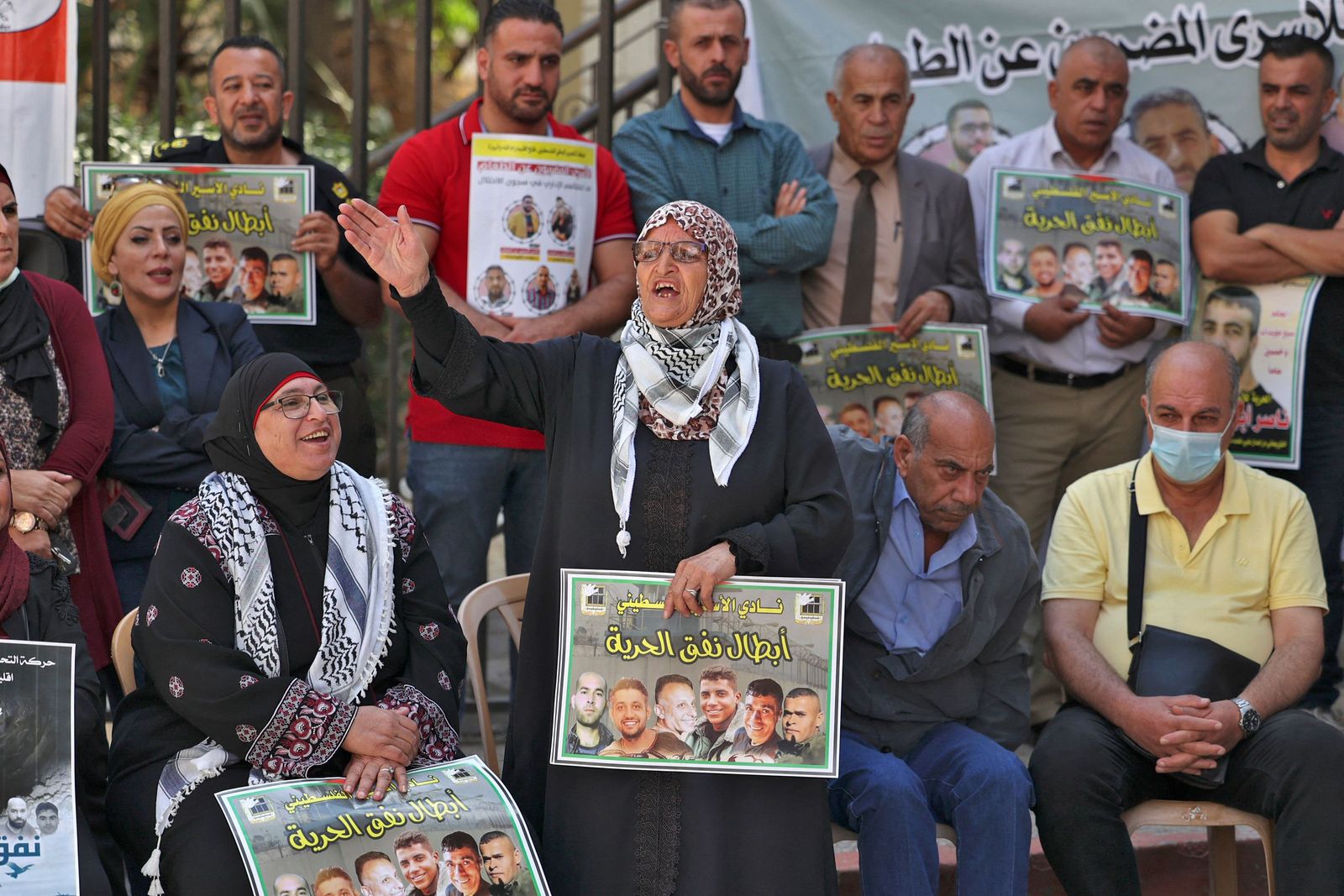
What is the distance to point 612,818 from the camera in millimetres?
3760

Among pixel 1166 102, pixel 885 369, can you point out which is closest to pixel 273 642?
pixel 885 369

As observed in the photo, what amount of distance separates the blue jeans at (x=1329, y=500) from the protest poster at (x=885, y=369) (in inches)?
47.6

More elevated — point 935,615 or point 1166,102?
point 1166,102

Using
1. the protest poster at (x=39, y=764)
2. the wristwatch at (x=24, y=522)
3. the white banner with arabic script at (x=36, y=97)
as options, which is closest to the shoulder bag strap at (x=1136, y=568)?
the protest poster at (x=39, y=764)

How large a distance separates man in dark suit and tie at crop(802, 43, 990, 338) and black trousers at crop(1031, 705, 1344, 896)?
5.73 feet

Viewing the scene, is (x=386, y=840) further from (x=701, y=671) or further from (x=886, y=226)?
(x=886, y=226)

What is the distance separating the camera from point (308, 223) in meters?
5.10

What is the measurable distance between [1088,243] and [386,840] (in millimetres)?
3217

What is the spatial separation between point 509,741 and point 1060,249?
106 inches

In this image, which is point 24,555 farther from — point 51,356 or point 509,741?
point 509,741

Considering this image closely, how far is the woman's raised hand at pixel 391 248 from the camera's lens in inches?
139

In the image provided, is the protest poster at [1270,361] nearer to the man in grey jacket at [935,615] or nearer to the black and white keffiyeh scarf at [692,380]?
the man in grey jacket at [935,615]

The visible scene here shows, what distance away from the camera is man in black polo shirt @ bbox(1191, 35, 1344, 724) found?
17.9 ft

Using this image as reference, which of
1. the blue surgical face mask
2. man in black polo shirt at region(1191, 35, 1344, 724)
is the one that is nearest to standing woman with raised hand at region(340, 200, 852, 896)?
the blue surgical face mask
